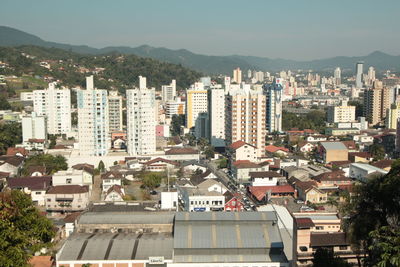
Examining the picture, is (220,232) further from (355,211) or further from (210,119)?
(210,119)

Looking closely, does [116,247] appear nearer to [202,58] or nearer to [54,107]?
[54,107]

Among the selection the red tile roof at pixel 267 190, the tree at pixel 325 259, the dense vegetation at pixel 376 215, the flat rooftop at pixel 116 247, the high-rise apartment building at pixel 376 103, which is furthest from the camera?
the high-rise apartment building at pixel 376 103

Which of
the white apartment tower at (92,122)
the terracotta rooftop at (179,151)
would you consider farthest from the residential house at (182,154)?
the white apartment tower at (92,122)

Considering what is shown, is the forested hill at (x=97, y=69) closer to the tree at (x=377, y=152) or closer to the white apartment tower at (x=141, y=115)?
the white apartment tower at (x=141, y=115)

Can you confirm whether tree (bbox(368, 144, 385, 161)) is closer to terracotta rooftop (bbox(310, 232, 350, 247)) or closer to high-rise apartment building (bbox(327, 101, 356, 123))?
high-rise apartment building (bbox(327, 101, 356, 123))

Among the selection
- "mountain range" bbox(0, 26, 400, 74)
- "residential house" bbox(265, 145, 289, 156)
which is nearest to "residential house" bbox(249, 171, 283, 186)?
"residential house" bbox(265, 145, 289, 156)

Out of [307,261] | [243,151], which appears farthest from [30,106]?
[307,261]
